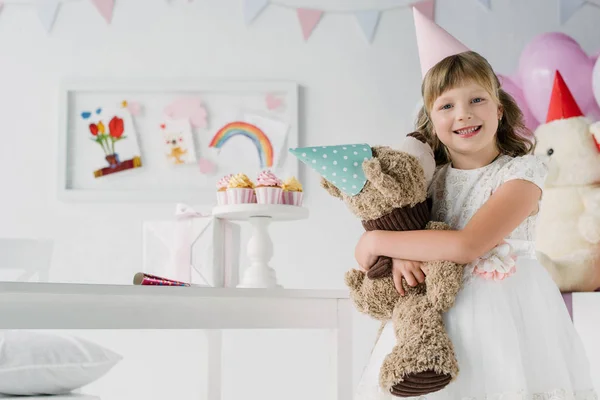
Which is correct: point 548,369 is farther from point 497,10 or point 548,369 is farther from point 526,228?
point 497,10

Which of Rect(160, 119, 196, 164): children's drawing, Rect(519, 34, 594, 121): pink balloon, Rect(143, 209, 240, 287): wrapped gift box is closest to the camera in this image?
Rect(143, 209, 240, 287): wrapped gift box

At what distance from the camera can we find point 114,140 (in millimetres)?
2822

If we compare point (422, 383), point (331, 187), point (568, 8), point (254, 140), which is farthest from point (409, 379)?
point (568, 8)

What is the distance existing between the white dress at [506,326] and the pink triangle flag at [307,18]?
5.18ft

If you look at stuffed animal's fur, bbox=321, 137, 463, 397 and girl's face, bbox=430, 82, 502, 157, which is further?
girl's face, bbox=430, 82, 502, 157

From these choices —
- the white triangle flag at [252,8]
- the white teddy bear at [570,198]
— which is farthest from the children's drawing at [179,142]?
the white teddy bear at [570,198]

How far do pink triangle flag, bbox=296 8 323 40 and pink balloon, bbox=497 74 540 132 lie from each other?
82 cm

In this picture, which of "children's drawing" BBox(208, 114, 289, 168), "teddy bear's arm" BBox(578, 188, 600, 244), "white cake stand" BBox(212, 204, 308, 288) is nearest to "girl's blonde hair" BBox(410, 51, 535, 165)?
"white cake stand" BBox(212, 204, 308, 288)

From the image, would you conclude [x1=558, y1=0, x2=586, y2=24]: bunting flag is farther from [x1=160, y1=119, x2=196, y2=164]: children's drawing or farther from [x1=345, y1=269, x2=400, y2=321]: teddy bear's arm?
[x1=345, y1=269, x2=400, y2=321]: teddy bear's arm

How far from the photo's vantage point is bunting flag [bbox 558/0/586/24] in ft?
9.36

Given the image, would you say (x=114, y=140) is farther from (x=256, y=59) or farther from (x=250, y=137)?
(x=256, y=59)

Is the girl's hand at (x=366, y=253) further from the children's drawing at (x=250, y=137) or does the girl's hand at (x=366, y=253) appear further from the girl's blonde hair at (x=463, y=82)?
the children's drawing at (x=250, y=137)

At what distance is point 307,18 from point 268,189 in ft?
4.44

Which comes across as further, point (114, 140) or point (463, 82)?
point (114, 140)
